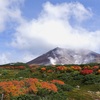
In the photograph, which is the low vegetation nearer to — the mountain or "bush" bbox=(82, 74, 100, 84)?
"bush" bbox=(82, 74, 100, 84)

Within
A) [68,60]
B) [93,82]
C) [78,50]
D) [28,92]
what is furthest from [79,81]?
[78,50]

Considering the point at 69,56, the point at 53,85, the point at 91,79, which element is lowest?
the point at 53,85

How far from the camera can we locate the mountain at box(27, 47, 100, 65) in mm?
146400

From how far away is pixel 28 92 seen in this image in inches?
1092

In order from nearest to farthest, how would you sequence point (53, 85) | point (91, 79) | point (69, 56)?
point (53, 85) → point (91, 79) → point (69, 56)

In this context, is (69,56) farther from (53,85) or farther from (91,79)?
(53,85)

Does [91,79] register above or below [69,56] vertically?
below

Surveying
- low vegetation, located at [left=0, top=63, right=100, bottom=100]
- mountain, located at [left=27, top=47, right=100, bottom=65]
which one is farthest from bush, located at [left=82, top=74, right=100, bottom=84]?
mountain, located at [left=27, top=47, right=100, bottom=65]

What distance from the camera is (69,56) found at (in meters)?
164

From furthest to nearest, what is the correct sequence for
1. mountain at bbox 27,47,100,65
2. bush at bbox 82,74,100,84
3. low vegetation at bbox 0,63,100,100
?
mountain at bbox 27,47,100,65 < bush at bbox 82,74,100,84 < low vegetation at bbox 0,63,100,100

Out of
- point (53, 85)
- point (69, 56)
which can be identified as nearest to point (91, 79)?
point (53, 85)

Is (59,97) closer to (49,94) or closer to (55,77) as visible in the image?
(49,94)

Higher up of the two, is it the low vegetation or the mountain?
the mountain

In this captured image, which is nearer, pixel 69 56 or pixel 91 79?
pixel 91 79
